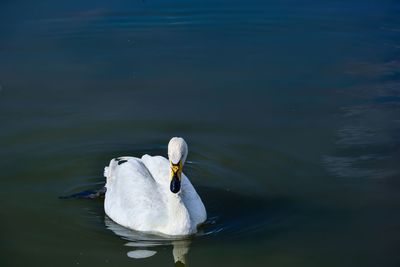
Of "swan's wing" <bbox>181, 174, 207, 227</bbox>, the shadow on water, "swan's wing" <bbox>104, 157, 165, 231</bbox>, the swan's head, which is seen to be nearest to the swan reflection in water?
the shadow on water

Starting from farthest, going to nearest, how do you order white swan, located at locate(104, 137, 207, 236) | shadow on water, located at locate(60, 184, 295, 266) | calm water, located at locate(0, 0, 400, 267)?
1. white swan, located at locate(104, 137, 207, 236)
2. calm water, located at locate(0, 0, 400, 267)
3. shadow on water, located at locate(60, 184, 295, 266)

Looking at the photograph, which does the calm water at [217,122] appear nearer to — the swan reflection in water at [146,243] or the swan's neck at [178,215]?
the swan reflection in water at [146,243]

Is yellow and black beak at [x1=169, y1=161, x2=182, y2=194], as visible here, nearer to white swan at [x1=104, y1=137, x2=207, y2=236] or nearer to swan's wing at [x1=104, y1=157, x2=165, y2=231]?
white swan at [x1=104, y1=137, x2=207, y2=236]

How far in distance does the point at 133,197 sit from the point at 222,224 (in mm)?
1207

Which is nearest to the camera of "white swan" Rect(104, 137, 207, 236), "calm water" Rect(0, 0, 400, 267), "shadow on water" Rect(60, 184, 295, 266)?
"shadow on water" Rect(60, 184, 295, 266)

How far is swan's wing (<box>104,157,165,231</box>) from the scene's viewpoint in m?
10.2

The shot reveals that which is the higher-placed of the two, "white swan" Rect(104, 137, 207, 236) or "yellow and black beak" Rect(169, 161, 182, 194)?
"yellow and black beak" Rect(169, 161, 182, 194)

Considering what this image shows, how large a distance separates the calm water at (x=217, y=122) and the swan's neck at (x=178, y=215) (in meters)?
0.18

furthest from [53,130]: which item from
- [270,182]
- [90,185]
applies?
[270,182]

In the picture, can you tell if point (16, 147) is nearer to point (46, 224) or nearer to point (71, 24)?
point (46, 224)

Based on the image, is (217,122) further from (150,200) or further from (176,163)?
(176,163)

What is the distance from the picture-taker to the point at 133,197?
10555 mm

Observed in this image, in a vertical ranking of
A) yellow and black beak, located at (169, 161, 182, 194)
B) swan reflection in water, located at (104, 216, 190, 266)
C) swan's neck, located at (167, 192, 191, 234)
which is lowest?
swan reflection in water, located at (104, 216, 190, 266)

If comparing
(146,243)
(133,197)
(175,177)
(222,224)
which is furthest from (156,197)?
(222,224)
